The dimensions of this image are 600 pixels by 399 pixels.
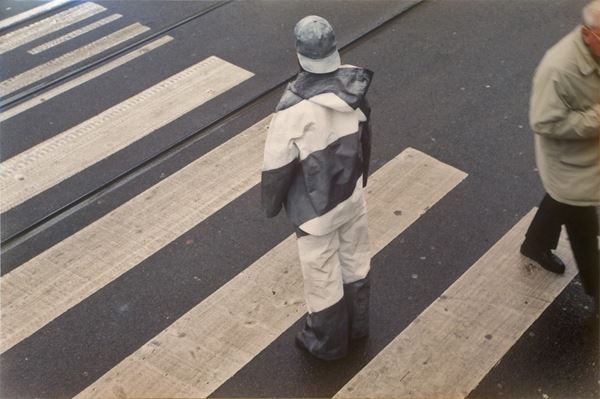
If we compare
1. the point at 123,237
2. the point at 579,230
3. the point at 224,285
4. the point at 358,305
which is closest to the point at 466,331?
the point at 358,305

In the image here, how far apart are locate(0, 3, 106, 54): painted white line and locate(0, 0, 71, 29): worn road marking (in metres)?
0.13

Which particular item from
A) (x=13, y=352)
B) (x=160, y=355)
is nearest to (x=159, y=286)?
(x=160, y=355)

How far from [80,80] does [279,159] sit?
409cm

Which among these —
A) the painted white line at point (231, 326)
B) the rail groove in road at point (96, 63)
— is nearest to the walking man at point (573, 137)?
the painted white line at point (231, 326)

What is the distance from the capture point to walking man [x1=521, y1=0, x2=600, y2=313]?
408cm

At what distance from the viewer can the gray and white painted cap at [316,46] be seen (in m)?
3.70

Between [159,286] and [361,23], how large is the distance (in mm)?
3798

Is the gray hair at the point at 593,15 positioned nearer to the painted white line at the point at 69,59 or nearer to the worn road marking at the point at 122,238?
the worn road marking at the point at 122,238

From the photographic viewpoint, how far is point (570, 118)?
163 inches

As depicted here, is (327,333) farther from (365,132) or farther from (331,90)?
(331,90)

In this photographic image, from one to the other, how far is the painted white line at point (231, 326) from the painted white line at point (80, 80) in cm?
288

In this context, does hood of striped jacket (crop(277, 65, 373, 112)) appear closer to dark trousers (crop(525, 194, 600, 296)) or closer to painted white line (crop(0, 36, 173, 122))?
dark trousers (crop(525, 194, 600, 296))

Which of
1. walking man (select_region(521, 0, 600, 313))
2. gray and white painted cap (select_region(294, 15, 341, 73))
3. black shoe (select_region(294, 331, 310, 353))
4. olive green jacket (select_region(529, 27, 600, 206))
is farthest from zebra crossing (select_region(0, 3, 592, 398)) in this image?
gray and white painted cap (select_region(294, 15, 341, 73))

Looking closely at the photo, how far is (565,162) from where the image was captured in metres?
4.36
